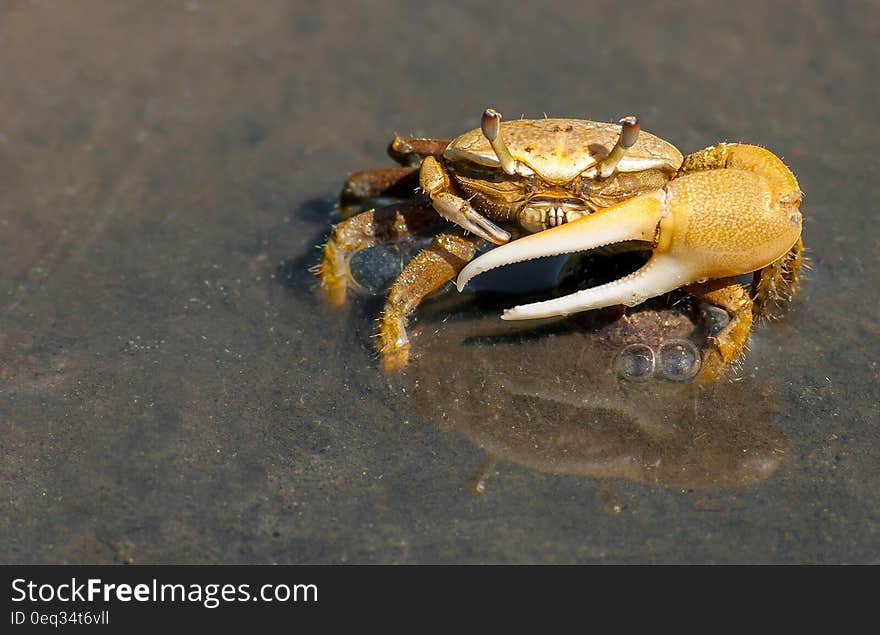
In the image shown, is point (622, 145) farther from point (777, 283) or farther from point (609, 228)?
point (777, 283)

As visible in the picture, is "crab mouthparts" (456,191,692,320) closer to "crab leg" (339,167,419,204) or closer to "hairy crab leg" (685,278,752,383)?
"hairy crab leg" (685,278,752,383)

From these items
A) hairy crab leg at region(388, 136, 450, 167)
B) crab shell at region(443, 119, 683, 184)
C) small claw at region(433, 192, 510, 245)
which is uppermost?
crab shell at region(443, 119, 683, 184)

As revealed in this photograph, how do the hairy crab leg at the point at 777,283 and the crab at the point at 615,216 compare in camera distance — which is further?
the hairy crab leg at the point at 777,283

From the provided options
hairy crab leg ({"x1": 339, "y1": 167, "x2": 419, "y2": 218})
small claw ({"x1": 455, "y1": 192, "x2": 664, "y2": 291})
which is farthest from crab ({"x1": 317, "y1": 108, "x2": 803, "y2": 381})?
hairy crab leg ({"x1": 339, "y1": 167, "x2": 419, "y2": 218})

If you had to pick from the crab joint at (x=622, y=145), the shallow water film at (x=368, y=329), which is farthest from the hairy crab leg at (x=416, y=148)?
the crab joint at (x=622, y=145)

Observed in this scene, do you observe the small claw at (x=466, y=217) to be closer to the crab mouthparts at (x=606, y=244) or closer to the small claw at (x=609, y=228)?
the crab mouthparts at (x=606, y=244)
